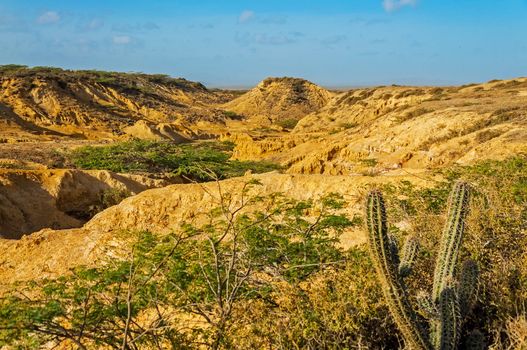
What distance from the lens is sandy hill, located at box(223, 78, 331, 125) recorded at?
6906 cm

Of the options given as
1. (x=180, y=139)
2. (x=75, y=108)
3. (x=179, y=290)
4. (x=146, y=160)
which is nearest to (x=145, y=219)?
(x=179, y=290)

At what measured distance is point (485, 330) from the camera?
17.0 ft

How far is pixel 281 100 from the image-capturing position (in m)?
71.9

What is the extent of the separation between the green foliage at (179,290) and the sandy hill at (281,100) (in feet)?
193

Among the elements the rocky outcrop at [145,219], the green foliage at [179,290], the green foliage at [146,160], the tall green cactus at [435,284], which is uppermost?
the tall green cactus at [435,284]

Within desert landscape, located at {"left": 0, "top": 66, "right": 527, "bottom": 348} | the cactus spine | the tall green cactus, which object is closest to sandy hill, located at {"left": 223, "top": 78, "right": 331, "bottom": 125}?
desert landscape, located at {"left": 0, "top": 66, "right": 527, "bottom": 348}

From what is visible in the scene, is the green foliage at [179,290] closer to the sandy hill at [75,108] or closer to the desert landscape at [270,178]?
Result: the desert landscape at [270,178]

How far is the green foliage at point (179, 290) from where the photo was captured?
465 cm

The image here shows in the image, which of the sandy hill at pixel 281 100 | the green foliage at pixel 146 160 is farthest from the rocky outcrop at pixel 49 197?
the sandy hill at pixel 281 100

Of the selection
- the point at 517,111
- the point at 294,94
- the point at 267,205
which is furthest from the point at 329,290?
the point at 294,94

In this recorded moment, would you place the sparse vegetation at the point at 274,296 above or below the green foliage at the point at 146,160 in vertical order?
above

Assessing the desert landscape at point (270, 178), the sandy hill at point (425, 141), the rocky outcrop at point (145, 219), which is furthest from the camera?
the sandy hill at point (425, 141)

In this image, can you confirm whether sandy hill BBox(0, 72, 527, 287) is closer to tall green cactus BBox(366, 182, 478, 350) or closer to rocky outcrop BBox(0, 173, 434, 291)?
rocky outcrop BBox(0, 173, 434, 291)

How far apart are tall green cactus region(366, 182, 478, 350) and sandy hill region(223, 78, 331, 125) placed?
→ 61061mm
